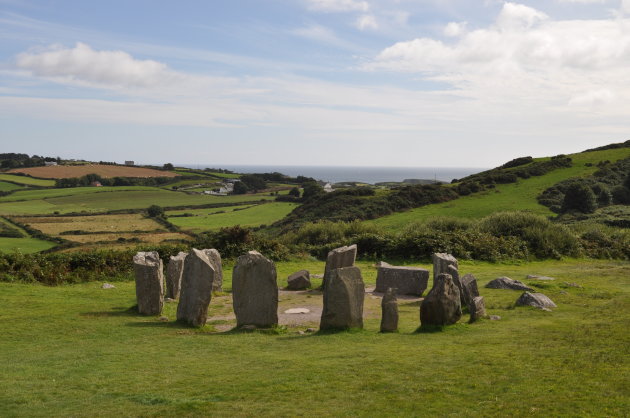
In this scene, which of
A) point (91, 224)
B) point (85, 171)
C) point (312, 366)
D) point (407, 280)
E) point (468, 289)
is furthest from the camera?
point (85, 171)

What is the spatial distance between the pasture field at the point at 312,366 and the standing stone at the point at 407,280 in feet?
13.6

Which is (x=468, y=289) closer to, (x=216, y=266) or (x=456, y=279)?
(x=456, y=279)

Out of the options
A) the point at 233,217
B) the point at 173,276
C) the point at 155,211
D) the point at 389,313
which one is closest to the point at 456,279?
the point at 389,313

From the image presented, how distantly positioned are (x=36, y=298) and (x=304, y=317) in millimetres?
10185

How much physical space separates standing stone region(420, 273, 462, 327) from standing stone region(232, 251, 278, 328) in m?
4.46

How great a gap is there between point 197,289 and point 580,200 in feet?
172

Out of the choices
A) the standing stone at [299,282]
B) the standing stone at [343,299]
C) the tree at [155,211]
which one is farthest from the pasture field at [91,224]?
the standing stone at [343,299]

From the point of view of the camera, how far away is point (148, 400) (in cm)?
996

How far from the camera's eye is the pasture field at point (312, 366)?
9539mm

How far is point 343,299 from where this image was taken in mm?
15680

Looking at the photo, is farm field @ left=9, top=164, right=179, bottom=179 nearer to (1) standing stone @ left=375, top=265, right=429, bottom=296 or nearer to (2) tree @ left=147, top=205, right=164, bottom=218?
(2) tree @ left=147, top=205, right=164, bottom=218

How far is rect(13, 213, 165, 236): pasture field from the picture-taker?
60.8m

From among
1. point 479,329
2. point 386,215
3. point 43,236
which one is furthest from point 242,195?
point 479,329

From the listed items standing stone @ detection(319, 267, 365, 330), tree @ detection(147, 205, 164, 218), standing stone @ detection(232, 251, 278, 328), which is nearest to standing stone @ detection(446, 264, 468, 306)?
standing stone @ detection(319, 267, 365, 330)
